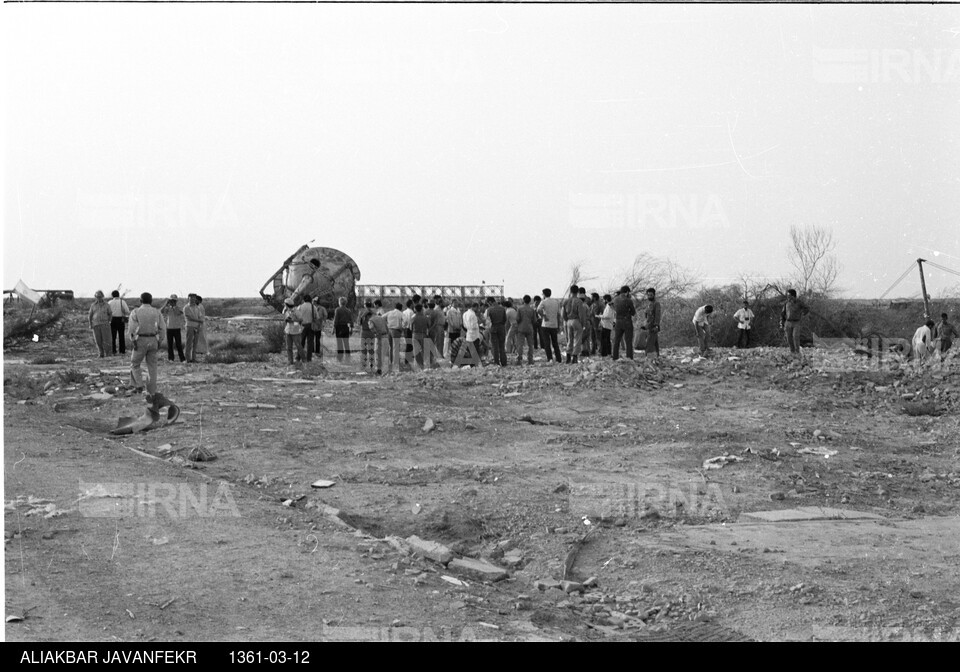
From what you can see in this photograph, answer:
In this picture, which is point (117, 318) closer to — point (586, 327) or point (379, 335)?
point (379, 335)

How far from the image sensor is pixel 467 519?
7.09 meters

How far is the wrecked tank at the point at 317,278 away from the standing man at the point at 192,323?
408 inches

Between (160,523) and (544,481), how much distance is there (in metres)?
3.47

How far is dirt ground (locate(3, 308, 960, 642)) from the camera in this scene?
5.33 metres

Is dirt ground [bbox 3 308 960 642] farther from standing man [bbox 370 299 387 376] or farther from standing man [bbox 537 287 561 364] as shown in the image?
standing man [bbox 537 287 561 364]

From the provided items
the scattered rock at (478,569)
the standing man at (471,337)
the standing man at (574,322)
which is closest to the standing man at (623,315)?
the standing man at (574,322)

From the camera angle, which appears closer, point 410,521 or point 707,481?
point 410,521

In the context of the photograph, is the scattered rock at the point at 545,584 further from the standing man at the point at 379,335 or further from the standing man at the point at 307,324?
the standing man at the point at 307,324

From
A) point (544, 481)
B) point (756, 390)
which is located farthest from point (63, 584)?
point (756, 390)

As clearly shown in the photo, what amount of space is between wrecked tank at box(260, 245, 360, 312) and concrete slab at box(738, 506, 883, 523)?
2111 cm

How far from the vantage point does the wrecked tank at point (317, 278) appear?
27.7 m

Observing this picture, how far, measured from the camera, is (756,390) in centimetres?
1453
